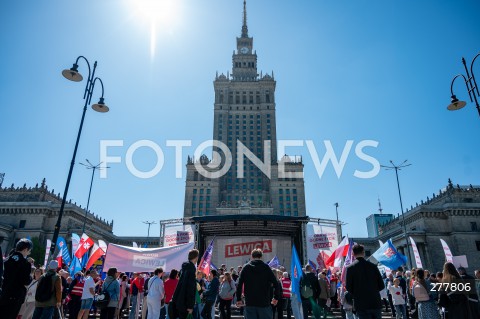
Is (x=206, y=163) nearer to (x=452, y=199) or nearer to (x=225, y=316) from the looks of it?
(x=452, y=199)

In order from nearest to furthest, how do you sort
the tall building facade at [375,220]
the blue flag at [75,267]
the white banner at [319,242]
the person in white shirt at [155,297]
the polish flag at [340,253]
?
the person in white shirt at [155,297] → the blue flag at [75,267] → the polish flag at [340,253] → the white banner at [319,242] → the tall building facade at [375,220]

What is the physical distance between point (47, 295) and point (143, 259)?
5.17 meters

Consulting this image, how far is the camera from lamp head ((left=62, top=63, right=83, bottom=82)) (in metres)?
11.4

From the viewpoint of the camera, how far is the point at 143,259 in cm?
1216

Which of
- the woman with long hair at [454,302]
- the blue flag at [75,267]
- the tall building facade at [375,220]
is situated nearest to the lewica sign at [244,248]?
the blue flag at [75,267]

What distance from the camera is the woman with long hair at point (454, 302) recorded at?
248 inches

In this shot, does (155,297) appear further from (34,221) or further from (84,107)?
(34,221)

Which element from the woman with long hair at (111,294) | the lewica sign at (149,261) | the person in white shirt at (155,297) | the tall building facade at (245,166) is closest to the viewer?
the person in white shirt at (155,297)

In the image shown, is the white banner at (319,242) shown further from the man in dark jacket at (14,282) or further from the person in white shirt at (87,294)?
the man in dark jacket at (14,282)

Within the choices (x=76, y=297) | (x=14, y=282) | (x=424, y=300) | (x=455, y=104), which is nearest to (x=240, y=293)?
(x=14, y=282)

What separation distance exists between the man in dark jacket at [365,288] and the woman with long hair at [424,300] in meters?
3.47

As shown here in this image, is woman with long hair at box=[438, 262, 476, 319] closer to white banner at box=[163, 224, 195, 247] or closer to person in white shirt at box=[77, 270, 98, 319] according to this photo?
person in white shirt at box=[77, 270, 98, 319]

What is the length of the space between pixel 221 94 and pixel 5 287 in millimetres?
102807

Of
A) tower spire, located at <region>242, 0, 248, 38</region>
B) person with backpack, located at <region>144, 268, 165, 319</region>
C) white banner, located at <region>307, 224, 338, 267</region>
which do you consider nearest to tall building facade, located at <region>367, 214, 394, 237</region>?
tower spire, located at <region>242, 0, 248, 38</region>
